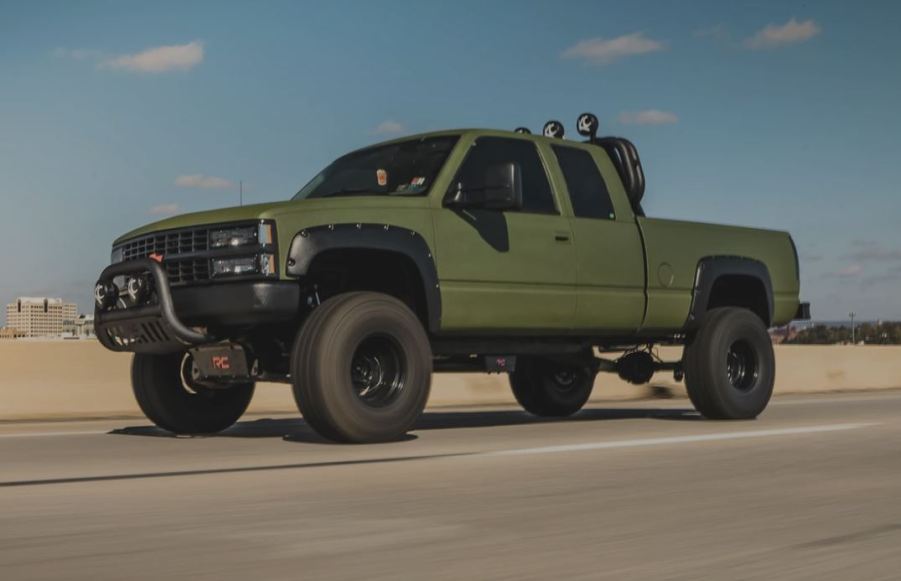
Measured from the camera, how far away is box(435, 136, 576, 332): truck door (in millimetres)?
8875

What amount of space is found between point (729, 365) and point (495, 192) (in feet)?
12.0

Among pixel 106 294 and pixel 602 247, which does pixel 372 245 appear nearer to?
pixel 106 294

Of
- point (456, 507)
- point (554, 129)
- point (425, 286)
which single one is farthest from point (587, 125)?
point (456, 507)

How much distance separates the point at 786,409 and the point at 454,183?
18.2 ft

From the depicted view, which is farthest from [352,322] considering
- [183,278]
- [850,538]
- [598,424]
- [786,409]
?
[786,409]

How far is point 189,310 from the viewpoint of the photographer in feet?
27.1

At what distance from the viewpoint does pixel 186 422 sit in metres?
9.66

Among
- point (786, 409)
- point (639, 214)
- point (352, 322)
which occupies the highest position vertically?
point (639, 214)

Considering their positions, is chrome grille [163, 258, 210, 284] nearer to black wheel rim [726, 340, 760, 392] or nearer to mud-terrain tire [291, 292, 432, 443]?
mud-terrain tire [291, 292, 432, 443]

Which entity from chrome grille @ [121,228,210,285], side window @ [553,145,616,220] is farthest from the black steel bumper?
side window @ [553,145,616,220]

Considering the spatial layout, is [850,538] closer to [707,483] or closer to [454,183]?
[707,483]

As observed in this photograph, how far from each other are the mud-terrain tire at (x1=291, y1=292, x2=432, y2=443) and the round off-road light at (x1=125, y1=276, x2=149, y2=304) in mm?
1209

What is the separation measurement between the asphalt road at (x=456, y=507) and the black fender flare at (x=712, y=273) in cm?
199

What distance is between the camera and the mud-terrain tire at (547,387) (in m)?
12.3
